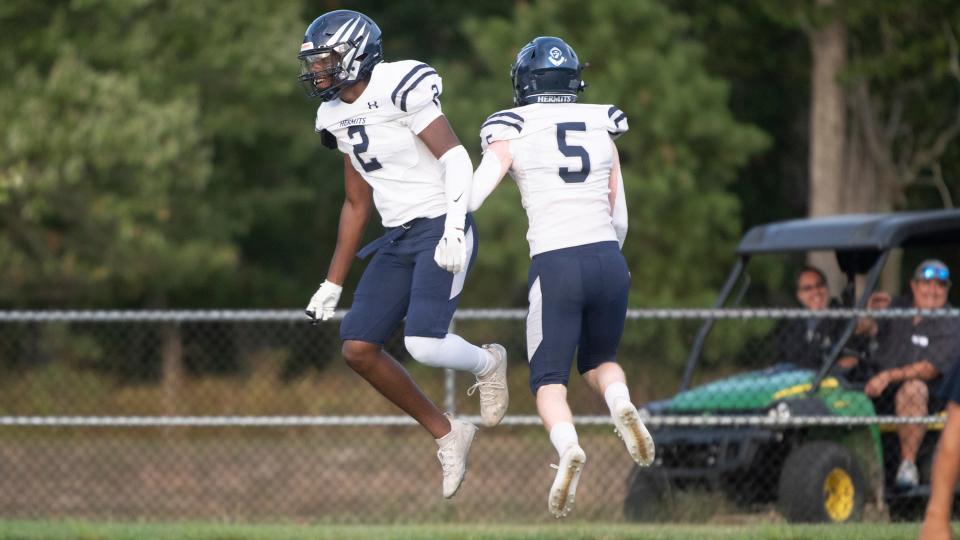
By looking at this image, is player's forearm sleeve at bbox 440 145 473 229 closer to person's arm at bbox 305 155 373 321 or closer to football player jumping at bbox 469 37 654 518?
football player jumping at bbox 469 37 654 518

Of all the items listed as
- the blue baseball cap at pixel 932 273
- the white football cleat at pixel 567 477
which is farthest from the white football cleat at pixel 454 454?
the blue baseball cap at pixel 932 273

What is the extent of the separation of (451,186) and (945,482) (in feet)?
7.56

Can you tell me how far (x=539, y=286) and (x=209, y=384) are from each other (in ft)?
27.4

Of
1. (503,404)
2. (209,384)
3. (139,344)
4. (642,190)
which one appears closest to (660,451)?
(503,404)

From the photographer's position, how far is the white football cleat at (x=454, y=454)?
666 centimetres

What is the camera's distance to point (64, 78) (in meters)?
15.9

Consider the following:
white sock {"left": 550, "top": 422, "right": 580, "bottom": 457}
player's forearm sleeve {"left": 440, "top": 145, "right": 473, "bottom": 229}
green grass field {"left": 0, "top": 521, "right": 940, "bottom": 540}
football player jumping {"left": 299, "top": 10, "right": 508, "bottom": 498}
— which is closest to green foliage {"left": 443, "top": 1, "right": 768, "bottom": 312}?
green grass field {"left": 0, "top": 521, "right": 940, "bottom": 540}

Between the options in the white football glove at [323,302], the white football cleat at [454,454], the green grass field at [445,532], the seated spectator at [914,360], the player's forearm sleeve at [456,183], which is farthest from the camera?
the seated spectator at [914,360]

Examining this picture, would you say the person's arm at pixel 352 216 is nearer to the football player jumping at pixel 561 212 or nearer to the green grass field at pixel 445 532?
the football player jumping at pixel 561 212

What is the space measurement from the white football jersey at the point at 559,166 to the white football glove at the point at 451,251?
373mm

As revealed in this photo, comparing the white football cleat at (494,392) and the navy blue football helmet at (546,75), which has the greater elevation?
the navy blue football helmet at (546,75)

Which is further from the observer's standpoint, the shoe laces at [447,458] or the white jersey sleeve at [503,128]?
the shoe laces at [447,458]

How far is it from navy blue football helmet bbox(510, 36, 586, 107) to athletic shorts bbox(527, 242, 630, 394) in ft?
2.22

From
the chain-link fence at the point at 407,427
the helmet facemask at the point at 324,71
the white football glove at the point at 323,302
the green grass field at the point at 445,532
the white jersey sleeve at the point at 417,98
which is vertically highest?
the helmet facemask at the point at 324,71
